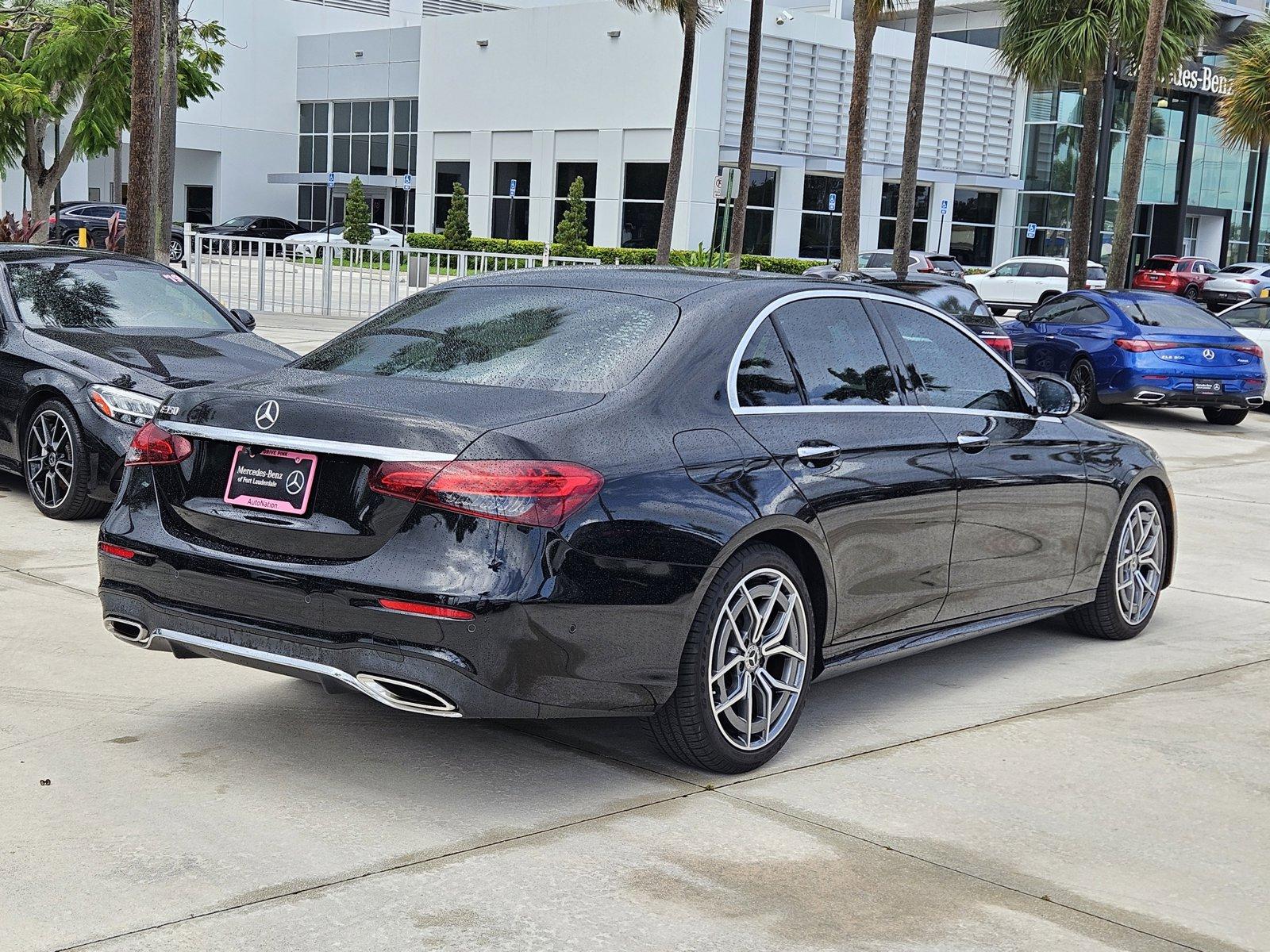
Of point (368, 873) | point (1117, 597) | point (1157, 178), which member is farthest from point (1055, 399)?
point (1157, 178)

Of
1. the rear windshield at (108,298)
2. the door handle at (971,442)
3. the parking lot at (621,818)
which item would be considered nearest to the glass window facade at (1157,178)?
the rear windshield at (108,298)

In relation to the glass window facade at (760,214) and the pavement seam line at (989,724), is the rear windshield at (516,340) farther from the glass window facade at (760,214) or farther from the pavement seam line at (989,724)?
the glass window facade at (760,214)

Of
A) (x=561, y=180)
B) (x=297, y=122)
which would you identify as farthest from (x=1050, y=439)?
(x=297, y=122)

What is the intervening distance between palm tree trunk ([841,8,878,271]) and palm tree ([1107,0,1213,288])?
4.17 meters

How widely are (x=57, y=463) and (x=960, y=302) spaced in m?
10.3

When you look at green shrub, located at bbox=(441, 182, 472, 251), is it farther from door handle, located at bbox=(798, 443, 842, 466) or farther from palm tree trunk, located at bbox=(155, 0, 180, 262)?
door handle, located at bbox=(798, 443, 842, 466)

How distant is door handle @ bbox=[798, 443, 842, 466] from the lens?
17.0ft

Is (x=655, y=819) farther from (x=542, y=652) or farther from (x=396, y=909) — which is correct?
(x=396, y=909)

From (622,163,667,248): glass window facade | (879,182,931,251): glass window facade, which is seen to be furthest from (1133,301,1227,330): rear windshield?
(879,182,931,251): glass window facade

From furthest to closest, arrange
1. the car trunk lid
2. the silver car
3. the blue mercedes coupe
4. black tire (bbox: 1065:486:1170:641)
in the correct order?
the silver car → the blue mercedes coupe → black tire (bbox: 1065:486:1170:641) → the car trunk lid

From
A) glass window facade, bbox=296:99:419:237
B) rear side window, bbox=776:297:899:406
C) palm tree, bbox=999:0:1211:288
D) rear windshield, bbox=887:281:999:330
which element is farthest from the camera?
glass window facade, bbox=296:99:419:237

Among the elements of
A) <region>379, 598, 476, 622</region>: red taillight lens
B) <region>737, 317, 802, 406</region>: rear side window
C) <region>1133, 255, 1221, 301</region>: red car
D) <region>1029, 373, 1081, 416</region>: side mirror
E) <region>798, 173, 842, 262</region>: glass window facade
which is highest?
<region>798, 173, 842, 262</region>: glass window facade

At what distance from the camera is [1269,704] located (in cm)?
622

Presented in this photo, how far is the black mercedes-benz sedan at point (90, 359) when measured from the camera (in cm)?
885
